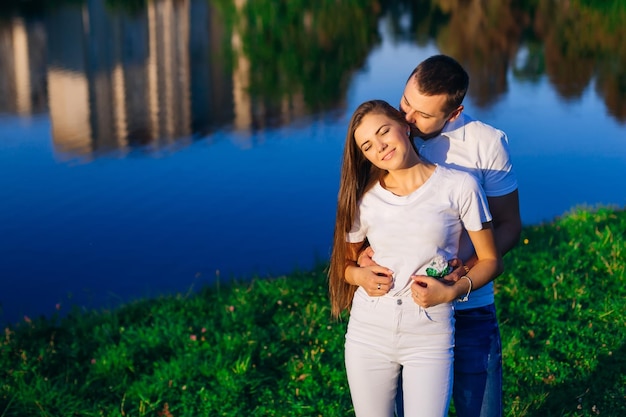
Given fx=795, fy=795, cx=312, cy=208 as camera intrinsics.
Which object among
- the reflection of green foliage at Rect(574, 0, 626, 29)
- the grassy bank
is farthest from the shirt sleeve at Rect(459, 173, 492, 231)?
the reflection of green foliage at Rect(574, 0, 626, 29)

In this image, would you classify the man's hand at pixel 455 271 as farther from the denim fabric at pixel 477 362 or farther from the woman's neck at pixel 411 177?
the woman's neck at pixel 411 177

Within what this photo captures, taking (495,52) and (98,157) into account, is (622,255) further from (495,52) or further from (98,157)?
(495,52)

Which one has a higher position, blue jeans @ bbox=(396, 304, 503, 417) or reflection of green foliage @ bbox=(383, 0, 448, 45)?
blue jeans @ bbox=(396, 304, 503, 417)

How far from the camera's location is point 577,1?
97.9ft

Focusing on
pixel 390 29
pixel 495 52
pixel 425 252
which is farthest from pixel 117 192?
pixel 390 29

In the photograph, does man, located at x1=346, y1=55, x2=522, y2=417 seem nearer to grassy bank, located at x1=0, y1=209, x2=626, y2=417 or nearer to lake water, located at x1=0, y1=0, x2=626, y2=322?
grassy bank, located at x1=0, y1=209, x2=626, y2=417

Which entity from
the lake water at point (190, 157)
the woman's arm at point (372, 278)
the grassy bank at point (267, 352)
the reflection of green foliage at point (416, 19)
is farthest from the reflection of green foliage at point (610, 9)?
the woman's arm at point (372, 278)

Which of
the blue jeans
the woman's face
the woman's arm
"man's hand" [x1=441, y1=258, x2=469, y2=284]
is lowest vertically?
the blue jeans

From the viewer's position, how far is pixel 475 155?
297 cm

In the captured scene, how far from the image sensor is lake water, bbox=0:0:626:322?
8875mm

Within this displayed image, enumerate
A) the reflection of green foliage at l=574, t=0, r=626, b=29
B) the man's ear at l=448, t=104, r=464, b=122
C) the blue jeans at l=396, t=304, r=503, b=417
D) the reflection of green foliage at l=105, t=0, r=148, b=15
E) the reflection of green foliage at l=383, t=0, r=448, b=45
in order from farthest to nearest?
the reflection of green foliage at l=105, t=0, r=148, b=15 < the reflection of green foliage at l=574, t=0, r=626, b=29 < the reflection of green foliage at l=383, t=0, r=448, b=45 < the blue jeans at l=396, t=304, r=503, b=417 < the man's ear at l=448, t=104, r=464, b=122

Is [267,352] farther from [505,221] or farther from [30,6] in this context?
[30,6]

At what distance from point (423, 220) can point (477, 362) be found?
627 millimetres

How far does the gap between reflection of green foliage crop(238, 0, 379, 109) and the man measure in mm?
13358
